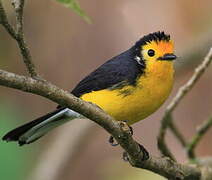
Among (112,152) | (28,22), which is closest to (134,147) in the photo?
(112,152)

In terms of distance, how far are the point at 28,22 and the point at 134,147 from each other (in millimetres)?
3253

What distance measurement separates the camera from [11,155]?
12.0 ft

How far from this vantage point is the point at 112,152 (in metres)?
5.83

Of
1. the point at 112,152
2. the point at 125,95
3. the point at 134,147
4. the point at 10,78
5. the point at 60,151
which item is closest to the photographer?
the point at 10,78

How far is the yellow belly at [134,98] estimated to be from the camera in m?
3.53

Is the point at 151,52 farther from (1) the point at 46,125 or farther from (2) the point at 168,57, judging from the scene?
(1) the point at 46,125

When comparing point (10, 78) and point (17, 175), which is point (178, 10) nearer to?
point (17, 175)

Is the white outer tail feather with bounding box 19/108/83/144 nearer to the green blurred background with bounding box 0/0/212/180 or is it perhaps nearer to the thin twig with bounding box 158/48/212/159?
the thin twig with bounding box 158/48/212/159

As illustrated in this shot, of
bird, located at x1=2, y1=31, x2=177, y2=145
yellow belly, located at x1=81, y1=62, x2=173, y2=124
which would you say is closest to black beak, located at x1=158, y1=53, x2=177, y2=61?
bird, located at x1=2, y1=31, x2=177, y2=145

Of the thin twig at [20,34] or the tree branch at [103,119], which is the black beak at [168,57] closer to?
the tree branch at [103,119]

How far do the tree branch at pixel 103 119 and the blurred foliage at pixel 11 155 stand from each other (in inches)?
32.6

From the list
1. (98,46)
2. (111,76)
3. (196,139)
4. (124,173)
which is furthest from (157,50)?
(98,46)

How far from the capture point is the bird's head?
3.71m

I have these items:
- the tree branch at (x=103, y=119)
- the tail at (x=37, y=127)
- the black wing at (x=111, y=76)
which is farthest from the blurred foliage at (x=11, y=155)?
the tree branch at (x=103, y=119)
